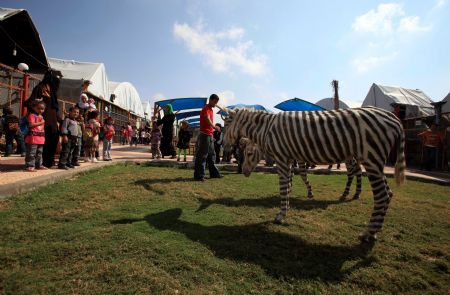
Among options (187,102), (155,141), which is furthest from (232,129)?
(187,102)

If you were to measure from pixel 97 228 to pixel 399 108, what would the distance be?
69.9ft

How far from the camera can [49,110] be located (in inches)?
287

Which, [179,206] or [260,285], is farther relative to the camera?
[179,206]

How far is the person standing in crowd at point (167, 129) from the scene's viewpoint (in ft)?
36.3

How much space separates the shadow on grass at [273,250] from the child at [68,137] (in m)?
4.21

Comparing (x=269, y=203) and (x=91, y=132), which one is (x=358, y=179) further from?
(x=91, y=132)

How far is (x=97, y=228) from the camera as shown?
3832mm

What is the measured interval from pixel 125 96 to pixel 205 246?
32973 millimetres

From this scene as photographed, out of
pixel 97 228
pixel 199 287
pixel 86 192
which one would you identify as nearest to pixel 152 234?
pixel 97 228

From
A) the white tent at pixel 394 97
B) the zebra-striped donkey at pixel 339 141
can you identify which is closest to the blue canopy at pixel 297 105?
the zebra-striped donkey at pixel 339 141

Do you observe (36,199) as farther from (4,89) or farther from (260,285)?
(4,89)

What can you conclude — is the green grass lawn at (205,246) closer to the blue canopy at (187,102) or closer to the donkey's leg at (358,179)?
the donkey's leg at (358,179)

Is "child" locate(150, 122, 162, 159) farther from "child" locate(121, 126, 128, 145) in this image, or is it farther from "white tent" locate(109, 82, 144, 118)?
"white tent" locate(109, 82, 144, 118)

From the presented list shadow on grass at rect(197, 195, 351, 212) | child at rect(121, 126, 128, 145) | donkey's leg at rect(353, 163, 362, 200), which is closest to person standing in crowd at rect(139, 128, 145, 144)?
child at rect(121, 126, 128, 145)
